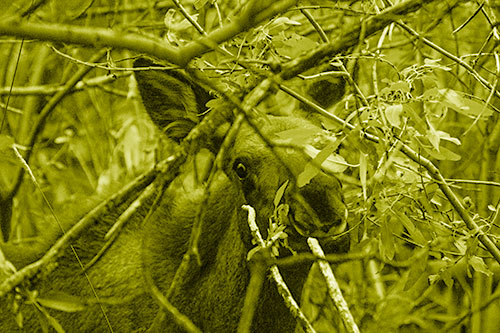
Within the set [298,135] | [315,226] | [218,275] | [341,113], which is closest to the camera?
[298,135]

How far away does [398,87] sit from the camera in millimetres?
2039

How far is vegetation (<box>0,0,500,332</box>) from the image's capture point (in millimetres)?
1855

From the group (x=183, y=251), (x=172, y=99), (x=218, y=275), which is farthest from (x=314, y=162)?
(x=183, y=251)

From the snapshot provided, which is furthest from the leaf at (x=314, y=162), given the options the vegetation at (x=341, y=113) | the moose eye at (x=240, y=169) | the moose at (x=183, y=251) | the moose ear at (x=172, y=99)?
the moose ear at (x=172, y=99)

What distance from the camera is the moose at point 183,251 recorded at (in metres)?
2.81

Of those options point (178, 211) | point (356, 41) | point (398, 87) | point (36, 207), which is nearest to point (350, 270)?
point (178, 211)

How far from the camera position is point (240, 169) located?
2824mm

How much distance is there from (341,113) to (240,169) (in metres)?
0.47

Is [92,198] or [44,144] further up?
[44,144]

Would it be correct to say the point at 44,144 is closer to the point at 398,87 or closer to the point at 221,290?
the point at 221,290

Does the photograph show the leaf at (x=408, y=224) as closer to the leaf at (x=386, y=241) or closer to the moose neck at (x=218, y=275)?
the leaf at (x=386, y=241)

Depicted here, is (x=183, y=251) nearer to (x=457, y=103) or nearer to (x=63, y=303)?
(x=63, y=303)

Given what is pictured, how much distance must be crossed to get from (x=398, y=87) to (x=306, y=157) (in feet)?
1.68

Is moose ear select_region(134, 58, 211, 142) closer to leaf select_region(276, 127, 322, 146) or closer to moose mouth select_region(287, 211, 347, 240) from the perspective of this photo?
moose mouth select_region(287, 211, 347, 240)
